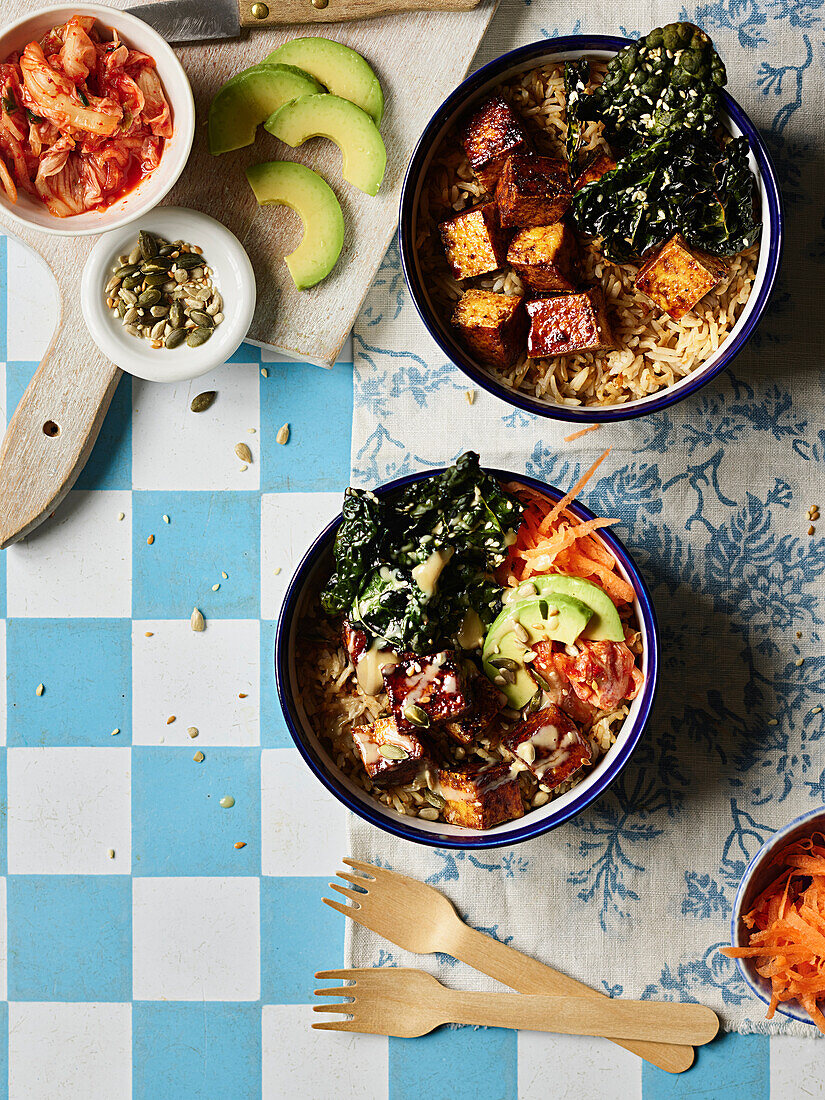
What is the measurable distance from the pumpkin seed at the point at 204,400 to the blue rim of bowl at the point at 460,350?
50 cm

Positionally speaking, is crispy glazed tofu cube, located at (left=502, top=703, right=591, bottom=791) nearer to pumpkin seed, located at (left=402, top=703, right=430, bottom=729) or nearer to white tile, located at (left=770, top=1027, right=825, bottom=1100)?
pumpkin seed, located at (left=402, top=703, right=430, bottom=729)

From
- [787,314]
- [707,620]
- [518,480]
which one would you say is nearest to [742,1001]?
[707,620]

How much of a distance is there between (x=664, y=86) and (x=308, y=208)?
651 mm

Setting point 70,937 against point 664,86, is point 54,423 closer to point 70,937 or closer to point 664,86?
point 70,937

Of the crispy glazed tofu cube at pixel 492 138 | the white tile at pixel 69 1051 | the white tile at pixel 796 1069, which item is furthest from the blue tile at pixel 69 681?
the white tile at pixel 796 1069

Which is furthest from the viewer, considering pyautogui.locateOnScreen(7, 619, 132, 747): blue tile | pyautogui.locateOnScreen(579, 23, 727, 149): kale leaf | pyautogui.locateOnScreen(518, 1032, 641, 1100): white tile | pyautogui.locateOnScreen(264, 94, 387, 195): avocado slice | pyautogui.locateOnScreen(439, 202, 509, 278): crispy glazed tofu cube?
pyautogui.locateOnScreen(7, 619, 132, 747): blue tile

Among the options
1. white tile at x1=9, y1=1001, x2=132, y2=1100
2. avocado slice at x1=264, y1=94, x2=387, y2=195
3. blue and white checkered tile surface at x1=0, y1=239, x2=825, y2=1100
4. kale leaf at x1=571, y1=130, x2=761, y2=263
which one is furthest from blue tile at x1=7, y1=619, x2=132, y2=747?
kale leaf at x1=571, y1=130, x2=761, y2=263

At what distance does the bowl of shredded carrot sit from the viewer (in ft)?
4.96

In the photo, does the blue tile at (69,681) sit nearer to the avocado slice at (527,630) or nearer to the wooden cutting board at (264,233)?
the wooden cutting board at (264,233)

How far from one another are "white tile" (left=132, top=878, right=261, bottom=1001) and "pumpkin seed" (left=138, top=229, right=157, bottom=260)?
1.22 m

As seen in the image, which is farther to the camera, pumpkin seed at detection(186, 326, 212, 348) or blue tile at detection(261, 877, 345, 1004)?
blue tile at detection(261, 877, 345, 1004)

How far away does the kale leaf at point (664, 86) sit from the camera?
138 cm

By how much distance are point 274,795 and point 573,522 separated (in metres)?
0.82

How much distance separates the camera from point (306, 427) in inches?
→ 68.9
